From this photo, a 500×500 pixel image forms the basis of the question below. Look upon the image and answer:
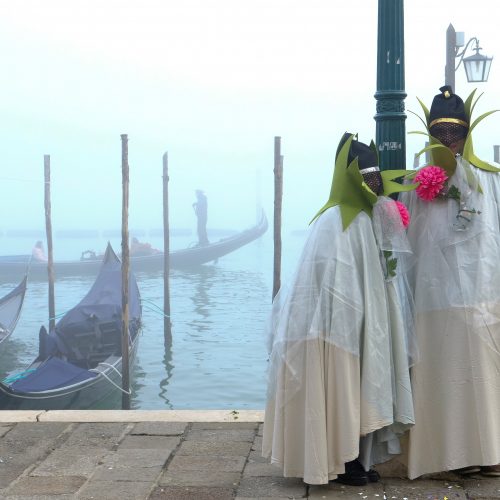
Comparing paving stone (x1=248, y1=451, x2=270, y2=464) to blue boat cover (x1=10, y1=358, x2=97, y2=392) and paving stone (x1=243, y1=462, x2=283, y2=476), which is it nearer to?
paving stone (x1=243, y1=462, x2=283, y2=476)

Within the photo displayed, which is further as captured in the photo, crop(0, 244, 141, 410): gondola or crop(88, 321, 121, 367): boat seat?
crop(88, 321, 121, 367): boat seat

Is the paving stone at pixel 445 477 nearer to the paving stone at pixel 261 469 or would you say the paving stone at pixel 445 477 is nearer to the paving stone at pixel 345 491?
the paving stone at pixel 345 491

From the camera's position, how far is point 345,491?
11.3 feet

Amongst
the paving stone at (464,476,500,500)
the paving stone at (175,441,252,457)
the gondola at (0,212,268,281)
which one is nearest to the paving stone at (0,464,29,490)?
the paving stone at (175,441,252,457)

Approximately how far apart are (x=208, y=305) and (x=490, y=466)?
4085 cm

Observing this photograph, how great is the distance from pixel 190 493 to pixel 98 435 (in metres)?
1.07

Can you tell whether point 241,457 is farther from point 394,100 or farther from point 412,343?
point 394,100

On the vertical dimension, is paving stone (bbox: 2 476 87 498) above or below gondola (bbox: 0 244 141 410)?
above

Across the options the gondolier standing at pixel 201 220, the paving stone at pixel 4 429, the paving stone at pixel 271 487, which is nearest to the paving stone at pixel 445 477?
the paving stone at pixel 271 487

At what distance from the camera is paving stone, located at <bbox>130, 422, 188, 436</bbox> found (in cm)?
444

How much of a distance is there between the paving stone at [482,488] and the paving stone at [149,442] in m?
1.41

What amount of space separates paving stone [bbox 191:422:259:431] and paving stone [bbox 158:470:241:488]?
71 cm

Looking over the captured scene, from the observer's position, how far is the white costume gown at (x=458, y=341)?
351 cm

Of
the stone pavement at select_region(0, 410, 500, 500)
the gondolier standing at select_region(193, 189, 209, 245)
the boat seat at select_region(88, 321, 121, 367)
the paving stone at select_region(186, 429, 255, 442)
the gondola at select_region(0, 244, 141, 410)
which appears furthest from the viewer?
the gondolier standing at select_region(193, 189, 209, 245)
